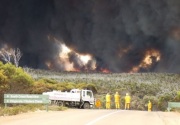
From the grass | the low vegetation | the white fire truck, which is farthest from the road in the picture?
the grass

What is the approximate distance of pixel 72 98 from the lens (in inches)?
2016

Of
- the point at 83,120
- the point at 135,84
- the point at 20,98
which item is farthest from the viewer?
the point at 135,84

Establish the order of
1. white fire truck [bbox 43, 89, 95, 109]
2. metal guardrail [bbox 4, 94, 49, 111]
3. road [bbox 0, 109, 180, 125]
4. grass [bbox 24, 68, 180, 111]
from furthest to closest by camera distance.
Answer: grass [bbox 24, 68, 180, 111] → white fire truck [bbox 43, 89, 95, 109] → metal guardrail [bbox 4, 94, 49, 111] → road [bbox 0, 109, 180, 125]

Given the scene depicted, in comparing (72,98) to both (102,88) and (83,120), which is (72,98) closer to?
(83,120)

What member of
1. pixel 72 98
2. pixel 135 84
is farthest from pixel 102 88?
pixel 72 98

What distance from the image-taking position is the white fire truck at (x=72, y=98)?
166ft

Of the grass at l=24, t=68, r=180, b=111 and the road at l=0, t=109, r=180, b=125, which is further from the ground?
the grass at l=24, t=68, r=180, b=111

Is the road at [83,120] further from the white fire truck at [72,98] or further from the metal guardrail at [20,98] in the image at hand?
the white fire truck at [72,98]

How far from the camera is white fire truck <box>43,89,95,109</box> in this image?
50.5m

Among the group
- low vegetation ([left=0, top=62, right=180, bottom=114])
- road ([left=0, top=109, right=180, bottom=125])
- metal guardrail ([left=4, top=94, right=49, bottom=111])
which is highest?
low vegetation ([left=0, top=62, right=180, bottom=114])

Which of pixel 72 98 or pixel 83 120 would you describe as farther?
pixel 72 98

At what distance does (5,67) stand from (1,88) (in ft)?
27.0

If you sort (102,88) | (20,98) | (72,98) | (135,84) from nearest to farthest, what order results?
(20,98)
(72,98)
(102,88)
(135,84)

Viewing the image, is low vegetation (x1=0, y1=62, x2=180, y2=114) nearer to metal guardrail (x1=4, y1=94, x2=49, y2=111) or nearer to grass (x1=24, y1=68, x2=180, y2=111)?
grass (x1=24, y1=68, x2=180, y2=111)
